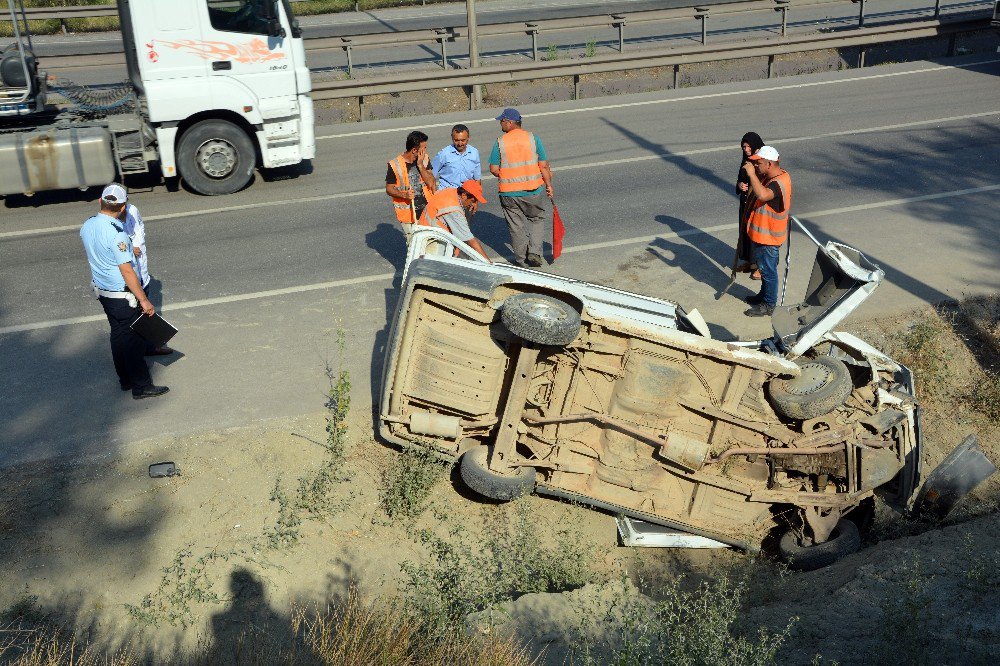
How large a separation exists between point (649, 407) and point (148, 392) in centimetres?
389

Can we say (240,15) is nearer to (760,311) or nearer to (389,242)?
(389,242)

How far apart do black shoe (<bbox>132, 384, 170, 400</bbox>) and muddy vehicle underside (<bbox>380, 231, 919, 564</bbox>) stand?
2.06m

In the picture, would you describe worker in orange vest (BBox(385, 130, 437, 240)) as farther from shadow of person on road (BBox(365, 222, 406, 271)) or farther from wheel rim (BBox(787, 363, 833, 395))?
wheel rim (BBox(787, 363, 833, 395))

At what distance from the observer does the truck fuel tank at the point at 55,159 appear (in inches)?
443

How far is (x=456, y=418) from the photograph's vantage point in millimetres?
6109

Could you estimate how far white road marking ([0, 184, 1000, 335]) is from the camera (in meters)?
8.36

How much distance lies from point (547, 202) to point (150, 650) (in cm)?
764

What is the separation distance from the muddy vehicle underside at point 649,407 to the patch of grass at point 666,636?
829 mm

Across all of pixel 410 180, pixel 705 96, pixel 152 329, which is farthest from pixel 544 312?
pixel 705 96

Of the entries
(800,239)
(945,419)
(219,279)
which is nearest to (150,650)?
(219,279)

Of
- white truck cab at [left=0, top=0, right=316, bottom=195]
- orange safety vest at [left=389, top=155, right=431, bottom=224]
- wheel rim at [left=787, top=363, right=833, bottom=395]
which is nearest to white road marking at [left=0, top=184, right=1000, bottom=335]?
orange safety vest at [left=389, top=155, right=431, bottom=224]

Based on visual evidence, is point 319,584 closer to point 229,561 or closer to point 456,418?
point 229,561

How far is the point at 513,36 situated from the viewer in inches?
976

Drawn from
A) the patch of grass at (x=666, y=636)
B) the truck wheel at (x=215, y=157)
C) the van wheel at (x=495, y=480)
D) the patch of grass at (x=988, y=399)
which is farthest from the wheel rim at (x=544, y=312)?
the truck wheel at (x=215, y=157)
